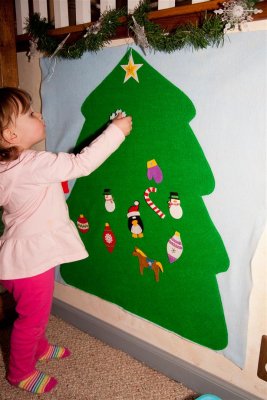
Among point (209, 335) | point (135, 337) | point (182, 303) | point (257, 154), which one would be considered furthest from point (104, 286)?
point (257, 154)

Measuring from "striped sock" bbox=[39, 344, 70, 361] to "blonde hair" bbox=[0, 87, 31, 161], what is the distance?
2.97 feet

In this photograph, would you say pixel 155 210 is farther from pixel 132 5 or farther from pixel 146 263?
pixel 132 5

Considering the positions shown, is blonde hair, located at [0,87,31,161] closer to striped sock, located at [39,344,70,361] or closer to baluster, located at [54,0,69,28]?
baluster, located at [54,0,69,28]

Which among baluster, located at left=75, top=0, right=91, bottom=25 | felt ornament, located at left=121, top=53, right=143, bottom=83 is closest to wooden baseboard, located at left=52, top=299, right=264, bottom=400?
felt ornament, located at left=121, top=53, right=143, bottom=83

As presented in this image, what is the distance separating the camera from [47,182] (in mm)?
1239

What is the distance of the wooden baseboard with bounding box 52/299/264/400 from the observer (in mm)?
1275

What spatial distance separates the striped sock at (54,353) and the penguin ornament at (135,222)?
661 mm

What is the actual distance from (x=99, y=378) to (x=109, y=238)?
0.59 metres

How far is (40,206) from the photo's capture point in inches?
51.0

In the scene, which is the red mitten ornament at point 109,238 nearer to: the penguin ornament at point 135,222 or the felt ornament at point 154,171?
the penguin ornament at point 135,222

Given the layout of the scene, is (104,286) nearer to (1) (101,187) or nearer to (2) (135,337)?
(2) (135,337)

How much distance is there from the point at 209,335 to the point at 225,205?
495 mm

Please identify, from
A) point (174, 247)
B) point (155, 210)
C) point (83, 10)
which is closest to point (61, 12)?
point (83, 10)

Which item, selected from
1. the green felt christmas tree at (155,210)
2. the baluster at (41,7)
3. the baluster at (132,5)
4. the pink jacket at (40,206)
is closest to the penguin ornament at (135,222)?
the green felt christmas tree at (155,210)
